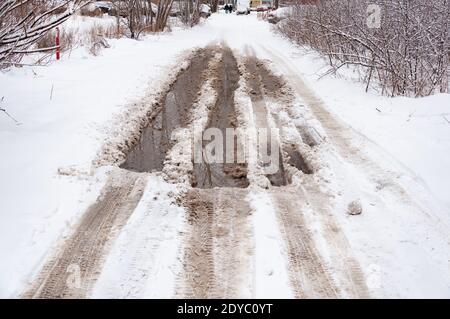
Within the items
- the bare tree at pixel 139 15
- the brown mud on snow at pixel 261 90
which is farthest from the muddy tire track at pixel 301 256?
the bare tree at pixel 139 15

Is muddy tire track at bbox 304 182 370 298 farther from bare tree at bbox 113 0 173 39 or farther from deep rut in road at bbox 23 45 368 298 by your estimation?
bare tree at bbox 113 0 173 39

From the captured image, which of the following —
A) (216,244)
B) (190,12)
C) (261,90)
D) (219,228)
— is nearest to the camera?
(216,244)

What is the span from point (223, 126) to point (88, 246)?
3693mm

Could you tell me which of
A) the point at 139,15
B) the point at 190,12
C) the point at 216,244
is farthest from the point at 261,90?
the point at 190,12

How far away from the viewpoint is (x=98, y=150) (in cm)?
570

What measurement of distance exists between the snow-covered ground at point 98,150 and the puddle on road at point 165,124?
473 mm

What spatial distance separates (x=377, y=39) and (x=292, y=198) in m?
5.76

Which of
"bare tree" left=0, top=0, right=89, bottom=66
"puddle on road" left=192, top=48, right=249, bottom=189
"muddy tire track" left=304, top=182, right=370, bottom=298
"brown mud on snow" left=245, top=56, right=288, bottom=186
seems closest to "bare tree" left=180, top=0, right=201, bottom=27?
"brown mud on snow" left=245, top=56, right=288, bottom=186

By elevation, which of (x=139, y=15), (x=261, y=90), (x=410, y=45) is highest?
(x=139, y=15)

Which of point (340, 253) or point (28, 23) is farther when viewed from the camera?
point (28, 23)

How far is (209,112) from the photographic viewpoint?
7578mm

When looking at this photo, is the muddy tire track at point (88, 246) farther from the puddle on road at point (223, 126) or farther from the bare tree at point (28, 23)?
the bare tree at point (28, 23)

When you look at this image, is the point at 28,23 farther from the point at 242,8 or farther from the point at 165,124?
the point at 242,8

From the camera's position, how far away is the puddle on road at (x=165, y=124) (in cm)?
568
